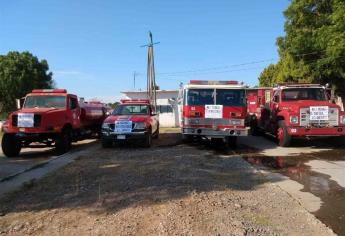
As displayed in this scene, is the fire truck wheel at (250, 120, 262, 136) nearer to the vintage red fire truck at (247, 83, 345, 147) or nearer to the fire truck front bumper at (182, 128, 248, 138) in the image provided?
the vintage red fire truck at (247, 83, 345, 147)

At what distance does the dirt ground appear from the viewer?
20.8ft

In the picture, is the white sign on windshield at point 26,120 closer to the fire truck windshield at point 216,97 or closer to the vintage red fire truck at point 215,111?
the vintage red fire truck at point 215,111

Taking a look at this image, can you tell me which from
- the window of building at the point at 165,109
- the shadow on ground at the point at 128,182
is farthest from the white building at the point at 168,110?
the shadow on ground at the point at 128,182

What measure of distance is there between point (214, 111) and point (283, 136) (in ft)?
9.38

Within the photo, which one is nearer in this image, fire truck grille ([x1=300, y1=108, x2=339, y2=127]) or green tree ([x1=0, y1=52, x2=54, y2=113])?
fire truck grille ([x1=300, y1=108, x2=339, y2=127])

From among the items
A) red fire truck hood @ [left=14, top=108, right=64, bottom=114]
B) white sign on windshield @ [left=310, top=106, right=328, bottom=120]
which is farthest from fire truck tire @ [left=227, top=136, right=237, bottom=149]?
red fire truck hood @ [left=14, top=108, right=64, bottom=114]

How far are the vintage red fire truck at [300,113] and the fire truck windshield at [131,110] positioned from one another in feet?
17.3

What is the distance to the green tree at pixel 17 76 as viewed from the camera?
60.6 m

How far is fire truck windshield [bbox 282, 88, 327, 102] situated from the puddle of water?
3280 millimetres

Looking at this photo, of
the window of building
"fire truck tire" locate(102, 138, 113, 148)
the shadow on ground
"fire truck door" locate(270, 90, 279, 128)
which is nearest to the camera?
the shadow on ground

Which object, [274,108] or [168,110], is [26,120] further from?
[168,110]

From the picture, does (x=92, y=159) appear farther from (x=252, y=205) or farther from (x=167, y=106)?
(x=167, y=106)

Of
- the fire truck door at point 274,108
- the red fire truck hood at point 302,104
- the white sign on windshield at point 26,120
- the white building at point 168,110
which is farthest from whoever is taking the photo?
the white building at point 168,110

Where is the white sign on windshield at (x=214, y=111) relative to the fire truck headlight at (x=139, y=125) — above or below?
above
